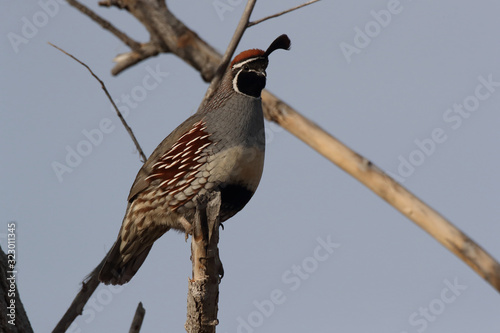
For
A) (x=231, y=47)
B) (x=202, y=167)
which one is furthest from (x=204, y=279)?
(x=231, y=47)

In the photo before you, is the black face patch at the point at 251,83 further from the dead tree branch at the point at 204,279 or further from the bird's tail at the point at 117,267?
the dead tree branch at the point at 204,279

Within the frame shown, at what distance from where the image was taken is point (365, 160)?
13.0 feet

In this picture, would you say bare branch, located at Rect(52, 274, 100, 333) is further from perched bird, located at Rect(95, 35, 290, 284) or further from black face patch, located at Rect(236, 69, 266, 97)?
black face patch, located at Rect(236, 69, 266, 97)

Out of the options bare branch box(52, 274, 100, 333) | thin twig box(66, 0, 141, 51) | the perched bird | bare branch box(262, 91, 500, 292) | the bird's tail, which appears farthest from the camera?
thin twig box(66, 0, 141, 51)

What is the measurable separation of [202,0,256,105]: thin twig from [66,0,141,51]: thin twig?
67cm

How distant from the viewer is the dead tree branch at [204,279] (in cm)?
353

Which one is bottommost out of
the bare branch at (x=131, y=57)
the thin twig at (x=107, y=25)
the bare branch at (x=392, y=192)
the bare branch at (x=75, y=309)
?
the bare branch at (x=392, y=192)

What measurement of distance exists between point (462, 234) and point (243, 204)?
1714mm

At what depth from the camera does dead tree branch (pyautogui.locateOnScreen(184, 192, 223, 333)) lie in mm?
3533

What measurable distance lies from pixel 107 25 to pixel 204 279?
2.65 m

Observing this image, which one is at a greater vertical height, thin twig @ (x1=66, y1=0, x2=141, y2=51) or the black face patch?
thin twig @ (x1=66, y1=0, x2=141, y2=51)

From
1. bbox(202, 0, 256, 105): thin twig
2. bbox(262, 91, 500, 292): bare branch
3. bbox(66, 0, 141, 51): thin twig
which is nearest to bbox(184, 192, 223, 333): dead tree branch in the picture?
bbox(262, 91, 500, 292): bare branch

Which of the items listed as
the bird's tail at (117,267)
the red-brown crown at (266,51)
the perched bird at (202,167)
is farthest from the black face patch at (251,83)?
the bird's tail at (117,267)

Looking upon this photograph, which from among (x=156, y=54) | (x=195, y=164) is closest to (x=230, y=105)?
(x=195, y=164)
